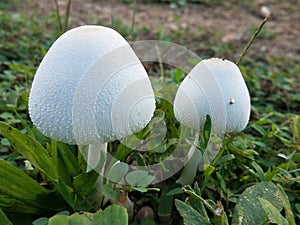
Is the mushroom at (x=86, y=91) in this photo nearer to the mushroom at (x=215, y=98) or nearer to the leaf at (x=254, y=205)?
the mushroom at (x=215, y=98)

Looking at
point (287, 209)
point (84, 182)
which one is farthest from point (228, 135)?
point (84, 182)

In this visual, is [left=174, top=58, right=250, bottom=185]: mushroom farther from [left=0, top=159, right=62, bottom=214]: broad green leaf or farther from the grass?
[left=0, top=159, right=62, bottom=214]: broad green leaf

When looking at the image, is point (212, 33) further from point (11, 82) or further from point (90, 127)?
point (90, 127)

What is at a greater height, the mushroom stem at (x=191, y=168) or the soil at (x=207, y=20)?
the mushroom stem at (x=191, y=168)

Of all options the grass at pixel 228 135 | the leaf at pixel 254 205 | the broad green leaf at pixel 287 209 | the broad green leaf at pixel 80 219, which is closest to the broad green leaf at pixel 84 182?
the grass at pixel 228 135

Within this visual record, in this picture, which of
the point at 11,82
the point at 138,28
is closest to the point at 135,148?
the point at 11,82

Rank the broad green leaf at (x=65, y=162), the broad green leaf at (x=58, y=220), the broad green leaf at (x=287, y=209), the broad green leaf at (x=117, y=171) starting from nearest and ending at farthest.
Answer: the broad green leaf at (x=58, y=220), the broad green leaf at (x=287, y=209), the broad green leaf at (x=117, y=171), the broad green leaf at (x=65, y=162)
